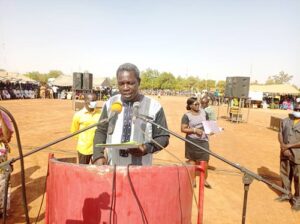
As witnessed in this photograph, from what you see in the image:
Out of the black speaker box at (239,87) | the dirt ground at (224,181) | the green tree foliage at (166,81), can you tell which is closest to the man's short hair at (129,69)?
the dirt ground at (224,181)

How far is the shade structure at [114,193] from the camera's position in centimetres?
235

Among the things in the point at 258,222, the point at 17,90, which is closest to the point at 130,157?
the point at 258,222

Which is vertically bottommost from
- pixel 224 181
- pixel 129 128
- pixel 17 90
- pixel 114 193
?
pixel 224 181

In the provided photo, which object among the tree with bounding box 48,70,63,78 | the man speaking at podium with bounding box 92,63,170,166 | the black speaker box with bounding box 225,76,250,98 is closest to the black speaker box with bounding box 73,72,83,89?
the black speaker box with bounding box 225,76,250,98

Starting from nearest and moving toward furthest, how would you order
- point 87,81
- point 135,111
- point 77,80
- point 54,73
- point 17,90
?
point 135,111, point 87,81, point 77,80, point 17,90, point 54,73

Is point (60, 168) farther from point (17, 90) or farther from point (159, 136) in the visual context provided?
point (17, 90)

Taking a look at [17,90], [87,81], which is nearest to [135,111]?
[87,81]

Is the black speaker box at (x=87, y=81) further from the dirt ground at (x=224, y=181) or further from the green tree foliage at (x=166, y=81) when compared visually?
the green tree foliage at (x=166, y=81)

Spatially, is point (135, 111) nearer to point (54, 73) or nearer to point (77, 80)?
point (77, 80)

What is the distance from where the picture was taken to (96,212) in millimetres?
2357

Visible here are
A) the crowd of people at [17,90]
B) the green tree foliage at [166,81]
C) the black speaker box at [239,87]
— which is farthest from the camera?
the green tree foliage at [166,81]

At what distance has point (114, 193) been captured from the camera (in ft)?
7.70

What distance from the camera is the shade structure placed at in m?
2.35

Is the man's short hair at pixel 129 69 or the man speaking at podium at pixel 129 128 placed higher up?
the man's short hair at pixel 129 69
